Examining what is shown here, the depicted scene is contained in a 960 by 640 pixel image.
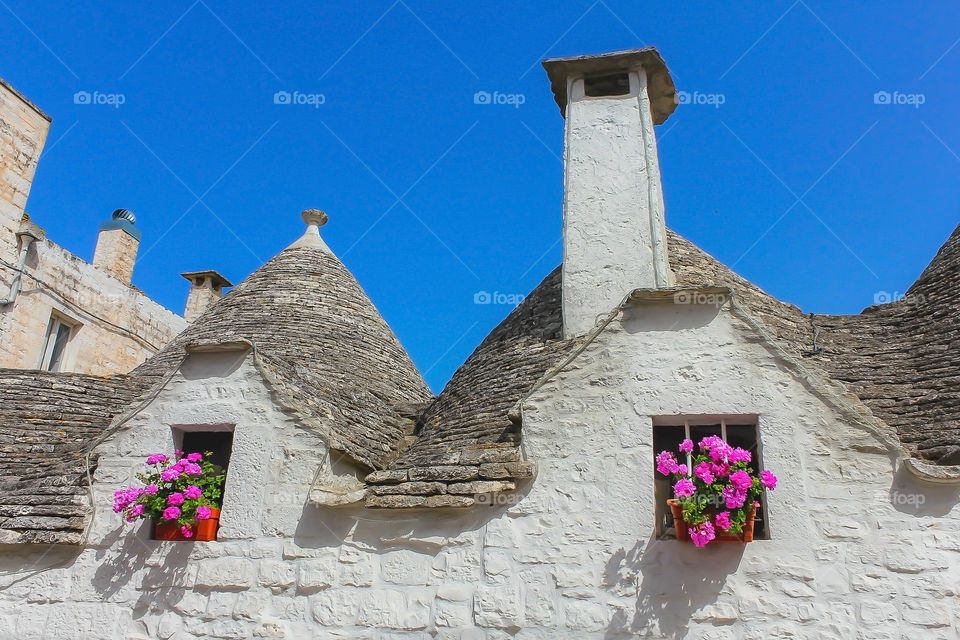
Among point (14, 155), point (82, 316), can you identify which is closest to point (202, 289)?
point (82, 316)

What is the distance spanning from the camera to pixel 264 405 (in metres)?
6.55

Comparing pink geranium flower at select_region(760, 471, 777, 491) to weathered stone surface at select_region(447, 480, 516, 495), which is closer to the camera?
pink geranium flower at select_region(760, 471, 777, 491)

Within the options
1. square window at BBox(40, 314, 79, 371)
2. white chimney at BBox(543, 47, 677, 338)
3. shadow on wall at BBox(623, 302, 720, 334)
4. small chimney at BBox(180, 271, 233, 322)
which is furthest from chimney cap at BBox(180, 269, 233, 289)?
shadow on wall at BBox(623, 302, 720, 334)

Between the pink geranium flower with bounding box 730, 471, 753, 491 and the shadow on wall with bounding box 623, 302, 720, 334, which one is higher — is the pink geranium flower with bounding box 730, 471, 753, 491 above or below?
below

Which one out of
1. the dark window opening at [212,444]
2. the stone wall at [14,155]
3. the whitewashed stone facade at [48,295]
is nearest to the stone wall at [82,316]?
the whitewashed stone facade at [48,295]

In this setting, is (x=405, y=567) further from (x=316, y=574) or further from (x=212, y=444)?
(x=212, y=444)

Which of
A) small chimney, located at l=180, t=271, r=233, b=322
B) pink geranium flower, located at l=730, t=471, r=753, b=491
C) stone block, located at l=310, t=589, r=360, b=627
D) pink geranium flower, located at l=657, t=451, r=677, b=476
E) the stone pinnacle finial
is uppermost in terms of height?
small chimney, located at l=180, t=271, r=233, b=322

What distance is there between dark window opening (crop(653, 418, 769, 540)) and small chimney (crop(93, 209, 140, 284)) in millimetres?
12529

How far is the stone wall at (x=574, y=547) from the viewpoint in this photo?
5.22m

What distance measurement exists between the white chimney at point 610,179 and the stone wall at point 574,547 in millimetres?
1387

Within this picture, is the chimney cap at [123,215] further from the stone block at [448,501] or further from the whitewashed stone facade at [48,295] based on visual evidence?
the stone block at [448,501]

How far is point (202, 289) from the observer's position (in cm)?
1725

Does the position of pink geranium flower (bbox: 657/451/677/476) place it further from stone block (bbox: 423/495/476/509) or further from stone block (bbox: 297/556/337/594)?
stone block (bbox: 297/556/337/594)

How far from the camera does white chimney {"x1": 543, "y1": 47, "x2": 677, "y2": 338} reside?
7582 mm
